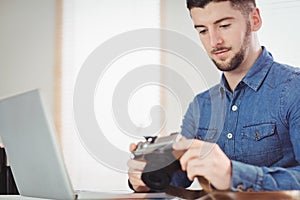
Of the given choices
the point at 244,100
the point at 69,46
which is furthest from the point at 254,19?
the point at 69,46

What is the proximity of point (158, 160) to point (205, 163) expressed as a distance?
0.44ft

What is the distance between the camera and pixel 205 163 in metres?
0.87

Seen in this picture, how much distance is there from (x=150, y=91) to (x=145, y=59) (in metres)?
0.25

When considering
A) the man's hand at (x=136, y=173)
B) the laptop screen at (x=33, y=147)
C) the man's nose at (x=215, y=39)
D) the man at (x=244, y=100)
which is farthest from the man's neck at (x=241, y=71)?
the laptop screen at (x=33, y=147)

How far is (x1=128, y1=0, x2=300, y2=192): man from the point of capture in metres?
1.33

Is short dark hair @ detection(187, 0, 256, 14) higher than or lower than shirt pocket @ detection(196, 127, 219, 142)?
higher

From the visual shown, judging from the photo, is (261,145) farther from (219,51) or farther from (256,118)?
(219,51)

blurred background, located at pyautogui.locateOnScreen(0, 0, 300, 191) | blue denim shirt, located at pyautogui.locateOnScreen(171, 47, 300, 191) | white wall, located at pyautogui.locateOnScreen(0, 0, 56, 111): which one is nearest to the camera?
blue denim shirt, located at pyautogui.locateOnScreen(171, 47, 300, 191)

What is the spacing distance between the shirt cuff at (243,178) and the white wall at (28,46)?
5.18ft

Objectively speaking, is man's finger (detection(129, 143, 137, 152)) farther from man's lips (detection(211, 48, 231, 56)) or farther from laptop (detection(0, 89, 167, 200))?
man's lips (detection(211, 48, 231, 56))

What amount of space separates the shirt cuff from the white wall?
5.18 ft

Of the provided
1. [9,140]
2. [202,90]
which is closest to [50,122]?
[9,140]

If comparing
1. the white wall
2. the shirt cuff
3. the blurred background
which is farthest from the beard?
the white wall

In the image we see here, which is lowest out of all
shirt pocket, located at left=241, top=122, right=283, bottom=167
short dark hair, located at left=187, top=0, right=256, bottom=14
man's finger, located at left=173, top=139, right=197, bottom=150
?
shirt pocket, located at left=241, top=122, right=283, bottom=167
